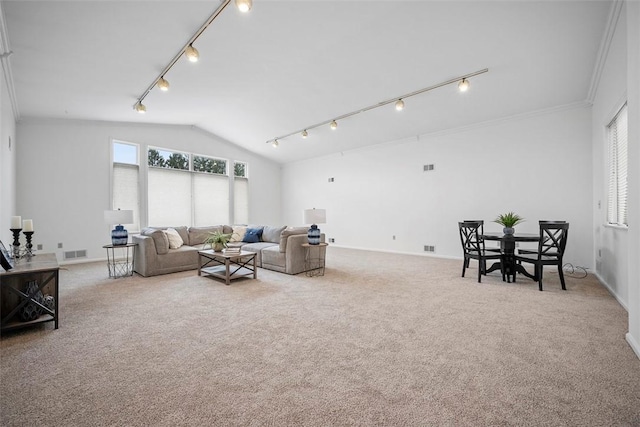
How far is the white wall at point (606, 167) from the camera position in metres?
3.14

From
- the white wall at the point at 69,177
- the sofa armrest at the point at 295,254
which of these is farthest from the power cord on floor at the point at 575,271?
the white wall at the point at 69,177

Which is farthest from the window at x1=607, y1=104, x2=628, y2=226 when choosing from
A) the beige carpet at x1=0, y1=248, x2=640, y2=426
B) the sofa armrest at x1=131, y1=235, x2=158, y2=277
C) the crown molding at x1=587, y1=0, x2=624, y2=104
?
the sofa armrest at x1=131, y1=235, x2=158, y2=277

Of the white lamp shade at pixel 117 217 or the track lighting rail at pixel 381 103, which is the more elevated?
the track lighting rail at pixel 381 103

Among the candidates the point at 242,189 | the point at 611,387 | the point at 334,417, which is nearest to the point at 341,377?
the point at 334,417

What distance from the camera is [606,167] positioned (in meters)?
4.12

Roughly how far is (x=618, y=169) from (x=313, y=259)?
15.0 feet

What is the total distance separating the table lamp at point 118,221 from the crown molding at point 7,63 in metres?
2.17

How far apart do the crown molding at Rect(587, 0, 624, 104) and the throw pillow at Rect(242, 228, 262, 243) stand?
5.97 meters

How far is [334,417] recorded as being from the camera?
4.78ft

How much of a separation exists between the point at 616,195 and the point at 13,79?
8.57 m

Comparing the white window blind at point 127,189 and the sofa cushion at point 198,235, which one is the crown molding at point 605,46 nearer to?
the sofa cushion at point 198,235

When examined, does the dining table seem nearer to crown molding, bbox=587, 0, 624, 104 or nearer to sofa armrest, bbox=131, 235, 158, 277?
crown molding, bbox=587, 0, 624, 104

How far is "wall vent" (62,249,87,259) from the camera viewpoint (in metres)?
5.87

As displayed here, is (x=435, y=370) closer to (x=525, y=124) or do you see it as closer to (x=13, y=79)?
(x=525, y=124)
